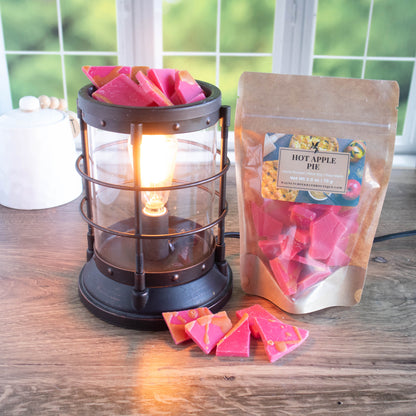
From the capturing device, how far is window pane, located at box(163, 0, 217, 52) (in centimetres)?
147

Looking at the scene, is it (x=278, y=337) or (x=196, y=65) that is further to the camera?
(x=196, y=65)

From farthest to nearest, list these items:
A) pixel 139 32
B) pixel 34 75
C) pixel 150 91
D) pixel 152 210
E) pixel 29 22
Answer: pixel 34 75 < pixel 29 22 < pixel 139 32 < pixel 152 210 < pixel 150 91

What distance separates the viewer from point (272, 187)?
646 mm

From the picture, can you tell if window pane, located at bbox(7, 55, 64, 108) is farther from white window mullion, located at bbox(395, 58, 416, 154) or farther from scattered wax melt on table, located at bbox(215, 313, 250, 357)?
scattered wax melt on table, located at bbox(215, 313, 250, 357)

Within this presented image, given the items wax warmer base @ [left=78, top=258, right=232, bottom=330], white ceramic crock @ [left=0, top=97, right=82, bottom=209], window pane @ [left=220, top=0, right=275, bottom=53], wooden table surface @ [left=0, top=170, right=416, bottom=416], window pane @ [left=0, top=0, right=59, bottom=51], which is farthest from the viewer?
window pane @ [left=220, top=0, right=275, bottom=53]

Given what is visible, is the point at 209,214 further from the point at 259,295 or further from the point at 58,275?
the point at 58,275

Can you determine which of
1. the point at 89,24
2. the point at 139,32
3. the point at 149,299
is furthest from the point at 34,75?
the point at 149,299

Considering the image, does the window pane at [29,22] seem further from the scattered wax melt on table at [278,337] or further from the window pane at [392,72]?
the scattered wax melt on table at [278,337]

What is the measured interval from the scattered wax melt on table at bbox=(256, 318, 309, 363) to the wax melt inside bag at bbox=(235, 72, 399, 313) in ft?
0.16

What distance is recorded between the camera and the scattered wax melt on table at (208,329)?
60cm

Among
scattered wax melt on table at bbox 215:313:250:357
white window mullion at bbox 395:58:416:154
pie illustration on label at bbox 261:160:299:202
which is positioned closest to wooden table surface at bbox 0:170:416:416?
scattered wax melt on table at bbox 215:313:250:357

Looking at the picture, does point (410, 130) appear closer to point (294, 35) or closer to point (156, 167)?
point (294, 35)

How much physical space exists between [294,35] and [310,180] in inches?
30.7

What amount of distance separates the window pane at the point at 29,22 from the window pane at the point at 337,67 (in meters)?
0.73
